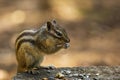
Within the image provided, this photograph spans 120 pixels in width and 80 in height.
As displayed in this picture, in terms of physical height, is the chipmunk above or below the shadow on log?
above

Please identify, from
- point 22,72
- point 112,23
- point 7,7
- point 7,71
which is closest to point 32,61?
point 22,72

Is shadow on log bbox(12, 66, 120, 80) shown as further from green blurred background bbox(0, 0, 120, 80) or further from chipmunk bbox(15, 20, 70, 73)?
green blurred background bbox(0, 0, 120, 80)

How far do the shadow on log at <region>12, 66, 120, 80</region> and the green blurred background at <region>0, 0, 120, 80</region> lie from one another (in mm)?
2780

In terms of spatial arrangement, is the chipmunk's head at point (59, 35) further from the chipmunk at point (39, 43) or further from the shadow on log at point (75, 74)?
the shadow on log at point (75, 74)

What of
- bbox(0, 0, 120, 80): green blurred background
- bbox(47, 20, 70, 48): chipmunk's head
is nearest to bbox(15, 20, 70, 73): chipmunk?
bbox(47, 20, 70, 48): chipmunk's head

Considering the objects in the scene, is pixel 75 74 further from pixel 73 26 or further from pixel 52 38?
pixel 73 26

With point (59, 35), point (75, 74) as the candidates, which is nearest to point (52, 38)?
point (59, 35)

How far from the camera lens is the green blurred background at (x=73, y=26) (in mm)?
7176

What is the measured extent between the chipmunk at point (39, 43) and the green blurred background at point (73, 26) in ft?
9.32

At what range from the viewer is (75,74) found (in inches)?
160

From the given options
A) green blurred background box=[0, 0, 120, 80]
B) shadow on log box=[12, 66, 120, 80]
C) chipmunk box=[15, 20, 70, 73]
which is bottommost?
shadow on log box=[12, 66, 120, 80]

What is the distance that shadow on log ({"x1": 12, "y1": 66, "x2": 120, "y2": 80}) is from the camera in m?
3.99

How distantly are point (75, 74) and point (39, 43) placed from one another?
15.4 inches

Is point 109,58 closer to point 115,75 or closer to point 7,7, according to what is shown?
point 7,7
